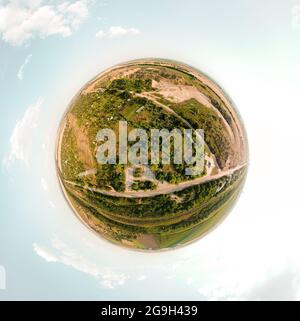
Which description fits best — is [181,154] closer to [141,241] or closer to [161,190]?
[161,190]

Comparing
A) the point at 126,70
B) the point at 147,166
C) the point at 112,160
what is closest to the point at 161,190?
the point at 147,166

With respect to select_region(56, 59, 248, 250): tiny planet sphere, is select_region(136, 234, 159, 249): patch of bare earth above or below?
below

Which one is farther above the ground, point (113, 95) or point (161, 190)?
point (113, 95)

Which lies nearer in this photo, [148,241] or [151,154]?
[151,154]

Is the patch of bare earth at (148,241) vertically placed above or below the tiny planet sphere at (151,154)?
below

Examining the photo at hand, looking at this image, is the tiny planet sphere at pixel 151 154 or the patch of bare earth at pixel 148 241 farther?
the patch of bare earth at pixel 148 241

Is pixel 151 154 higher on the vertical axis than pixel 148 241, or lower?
higher

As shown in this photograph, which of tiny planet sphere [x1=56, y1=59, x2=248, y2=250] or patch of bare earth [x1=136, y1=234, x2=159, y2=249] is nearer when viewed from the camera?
tiny planet sphere [x1=56, y1=59, x2=248, y2=250]

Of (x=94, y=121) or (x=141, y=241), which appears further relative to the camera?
(x=141, y=241)
